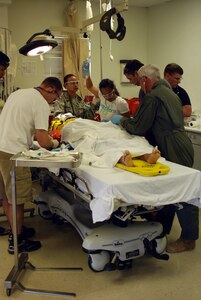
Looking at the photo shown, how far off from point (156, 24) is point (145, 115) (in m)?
3.52

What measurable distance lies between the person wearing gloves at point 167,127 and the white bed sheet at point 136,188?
0.46 meters

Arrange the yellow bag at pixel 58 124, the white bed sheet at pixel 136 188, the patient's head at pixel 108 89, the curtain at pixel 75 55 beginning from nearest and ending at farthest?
the white bed sheet at pixel 136 188, the yellow bag at pixel 58 124, the patient's head at pixel 108 89, the curtain at pixel 75 55

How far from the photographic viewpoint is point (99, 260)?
2.46 m

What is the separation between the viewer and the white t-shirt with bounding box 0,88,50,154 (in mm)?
2605

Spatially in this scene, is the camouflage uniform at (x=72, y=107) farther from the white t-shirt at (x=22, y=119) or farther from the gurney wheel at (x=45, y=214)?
the white t-shirt at (x=22, y=119)

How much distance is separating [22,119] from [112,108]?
3.69ft

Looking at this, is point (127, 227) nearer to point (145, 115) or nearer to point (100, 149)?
point (100, 149)

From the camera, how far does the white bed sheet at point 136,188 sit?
82.6 inches

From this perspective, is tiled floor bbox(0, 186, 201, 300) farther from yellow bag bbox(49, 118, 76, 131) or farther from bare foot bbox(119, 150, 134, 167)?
yellow bag bbox(49, 118, 76, 131)

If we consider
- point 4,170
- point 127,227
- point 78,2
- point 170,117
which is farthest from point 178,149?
point 78,2

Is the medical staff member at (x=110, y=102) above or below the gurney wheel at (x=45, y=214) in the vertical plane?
above

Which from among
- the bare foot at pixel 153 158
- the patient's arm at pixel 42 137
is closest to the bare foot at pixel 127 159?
the bare foot at pixel 153 158

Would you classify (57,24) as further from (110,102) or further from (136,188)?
(136,188)

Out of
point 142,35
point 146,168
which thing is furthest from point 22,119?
point 142,35
